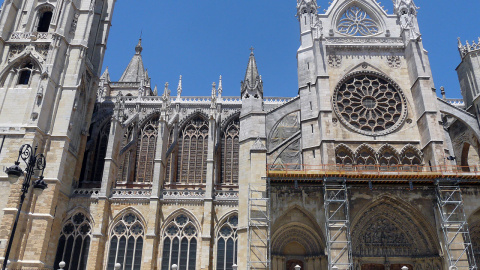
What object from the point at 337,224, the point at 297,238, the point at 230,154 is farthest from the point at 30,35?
the point at 337,224

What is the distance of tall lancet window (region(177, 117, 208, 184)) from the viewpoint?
26.5 metres

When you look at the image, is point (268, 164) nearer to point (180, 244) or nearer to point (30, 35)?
point (180, 244)

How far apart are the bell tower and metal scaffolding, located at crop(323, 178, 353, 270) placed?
1419cm

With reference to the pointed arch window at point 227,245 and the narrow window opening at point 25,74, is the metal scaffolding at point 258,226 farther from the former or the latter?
the narrow window opening at point 25,74

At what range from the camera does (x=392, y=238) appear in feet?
58.1

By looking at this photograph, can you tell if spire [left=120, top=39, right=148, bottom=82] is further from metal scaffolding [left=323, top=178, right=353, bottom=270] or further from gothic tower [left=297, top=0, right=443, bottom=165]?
metal scaffolding [left=323, top=178, right=353, bottom=270]

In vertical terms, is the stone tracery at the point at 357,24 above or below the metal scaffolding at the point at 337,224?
above

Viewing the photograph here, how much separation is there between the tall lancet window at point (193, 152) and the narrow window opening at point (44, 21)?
11571 mm

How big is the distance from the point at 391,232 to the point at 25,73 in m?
22.6

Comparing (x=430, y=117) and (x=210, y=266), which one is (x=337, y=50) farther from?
(x=210, y=266)

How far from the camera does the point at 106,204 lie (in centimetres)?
2153

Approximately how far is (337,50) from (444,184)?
9.32 meters

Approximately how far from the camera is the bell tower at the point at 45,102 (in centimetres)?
1928

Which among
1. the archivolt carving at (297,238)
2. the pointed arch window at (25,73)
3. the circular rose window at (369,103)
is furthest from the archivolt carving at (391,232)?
the pointed arch window at (25,73)
